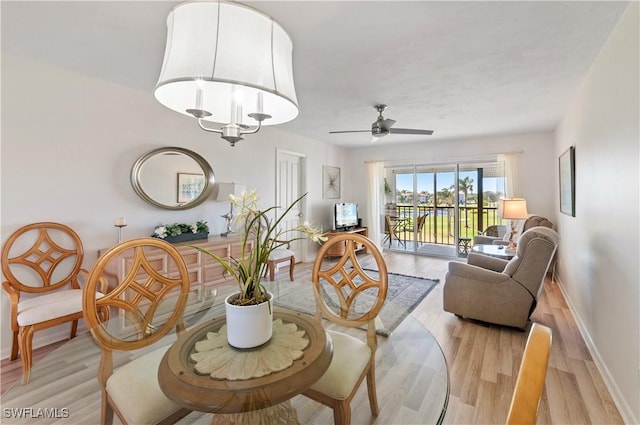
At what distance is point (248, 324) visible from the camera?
1.17 m

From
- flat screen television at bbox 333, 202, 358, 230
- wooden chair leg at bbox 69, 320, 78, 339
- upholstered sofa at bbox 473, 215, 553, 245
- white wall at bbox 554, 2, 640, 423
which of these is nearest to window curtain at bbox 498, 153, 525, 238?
upholstered sofa at bbox 473, 215, 553, 245

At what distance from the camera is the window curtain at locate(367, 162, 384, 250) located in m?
6.39

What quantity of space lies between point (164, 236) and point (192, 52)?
7.90ft

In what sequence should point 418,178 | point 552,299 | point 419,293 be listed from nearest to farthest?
point 552,299 → point 419,293 → point 418,178

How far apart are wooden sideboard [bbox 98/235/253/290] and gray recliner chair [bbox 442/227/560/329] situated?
7.38ft

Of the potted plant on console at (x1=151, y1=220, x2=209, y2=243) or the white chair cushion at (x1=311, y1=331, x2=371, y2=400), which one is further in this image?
the potted plant on console at (x1=151, y1=220, x2=209, y2=243)

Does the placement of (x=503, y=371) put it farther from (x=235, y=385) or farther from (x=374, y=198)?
(x=374, y=198)

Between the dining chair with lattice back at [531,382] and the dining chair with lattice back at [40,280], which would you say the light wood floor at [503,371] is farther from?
the dining chair with lattice back at [531,382]

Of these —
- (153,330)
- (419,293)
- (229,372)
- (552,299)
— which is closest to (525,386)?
(229,372)

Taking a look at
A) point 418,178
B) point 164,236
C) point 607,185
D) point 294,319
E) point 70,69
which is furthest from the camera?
point 418,178

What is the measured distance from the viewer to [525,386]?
1.73 ft

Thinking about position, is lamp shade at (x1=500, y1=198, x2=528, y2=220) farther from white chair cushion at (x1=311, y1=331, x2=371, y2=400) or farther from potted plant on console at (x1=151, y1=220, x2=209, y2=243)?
potted plant on console at (x1=151, y1=220, x2=209, y2=243)

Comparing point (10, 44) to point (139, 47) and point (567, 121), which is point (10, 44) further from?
point (567, 121)

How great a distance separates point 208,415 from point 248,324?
55cm
